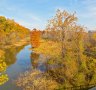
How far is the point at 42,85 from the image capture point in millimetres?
29500

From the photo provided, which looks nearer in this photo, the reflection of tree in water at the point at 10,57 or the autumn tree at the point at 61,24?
the autumn tree at the point at 61,24

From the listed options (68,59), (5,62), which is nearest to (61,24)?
(68,59)

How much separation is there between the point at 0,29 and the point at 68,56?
7487 centimetres

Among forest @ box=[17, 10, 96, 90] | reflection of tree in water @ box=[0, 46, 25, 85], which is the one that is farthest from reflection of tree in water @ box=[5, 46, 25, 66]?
forest @ box=[17, 10, 96, 90]

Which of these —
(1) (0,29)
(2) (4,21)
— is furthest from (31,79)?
(2) (4,21)

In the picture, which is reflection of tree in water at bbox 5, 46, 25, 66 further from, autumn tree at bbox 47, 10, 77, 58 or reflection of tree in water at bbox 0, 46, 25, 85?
autumn tree at bbox 47, 10, 77, 58

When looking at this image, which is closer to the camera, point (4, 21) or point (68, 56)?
point (68, 56)

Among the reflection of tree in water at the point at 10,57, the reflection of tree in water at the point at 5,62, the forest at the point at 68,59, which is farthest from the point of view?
the reflection of tree in water at the point at 10,57

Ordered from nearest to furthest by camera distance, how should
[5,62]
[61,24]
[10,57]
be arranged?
[61,24], [5,62], [10,57]

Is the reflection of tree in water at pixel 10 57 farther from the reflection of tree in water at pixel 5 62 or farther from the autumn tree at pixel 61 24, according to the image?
the autumn tree at pixel 61 24

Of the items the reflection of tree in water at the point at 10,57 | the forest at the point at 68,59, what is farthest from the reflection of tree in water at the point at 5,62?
the forest at the point at 68,59

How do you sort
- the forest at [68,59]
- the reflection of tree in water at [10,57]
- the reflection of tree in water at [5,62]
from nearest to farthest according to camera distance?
1. the reflection of tree in water at [5,62]
2. the forest at [68,59]
3. the reflection of tree in water at [10,57]

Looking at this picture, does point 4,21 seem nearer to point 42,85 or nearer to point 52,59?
point 52,59

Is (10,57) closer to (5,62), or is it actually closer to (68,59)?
(5,62)
